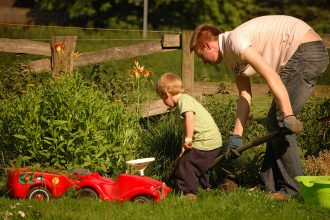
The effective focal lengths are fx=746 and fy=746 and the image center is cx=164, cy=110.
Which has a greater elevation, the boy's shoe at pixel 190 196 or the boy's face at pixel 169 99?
the boy's face at pixel 169 99

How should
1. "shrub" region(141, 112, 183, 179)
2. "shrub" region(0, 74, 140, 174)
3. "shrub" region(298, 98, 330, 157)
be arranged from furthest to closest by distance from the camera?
"shrub" region(298, 98, 330, 157) → "shrub" region(141, 112, 183, 179) → "shrub" region(0, 74, 140, 174)

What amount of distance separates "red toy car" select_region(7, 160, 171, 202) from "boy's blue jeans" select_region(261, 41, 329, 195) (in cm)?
96

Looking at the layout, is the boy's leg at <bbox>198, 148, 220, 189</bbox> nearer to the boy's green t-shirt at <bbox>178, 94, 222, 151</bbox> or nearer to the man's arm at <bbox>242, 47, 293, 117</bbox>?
the boy's green t-shirt at <bbox>178, 94, 222, 151</bbox>

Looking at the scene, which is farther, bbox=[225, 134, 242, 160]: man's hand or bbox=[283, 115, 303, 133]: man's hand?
bbox=[225, 134, 242, 160]: man's hand

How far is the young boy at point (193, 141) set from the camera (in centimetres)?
648

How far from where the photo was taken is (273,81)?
18.7ft

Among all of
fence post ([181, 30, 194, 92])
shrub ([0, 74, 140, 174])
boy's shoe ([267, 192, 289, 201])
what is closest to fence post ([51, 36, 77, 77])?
fence post ([181, 30, 194, 92])

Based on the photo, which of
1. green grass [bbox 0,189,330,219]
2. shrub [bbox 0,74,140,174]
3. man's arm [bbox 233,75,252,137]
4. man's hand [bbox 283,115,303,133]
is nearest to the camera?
green grass [bbox 0,189,330,219]

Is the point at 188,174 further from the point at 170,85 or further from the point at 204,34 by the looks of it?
the point at 204,34

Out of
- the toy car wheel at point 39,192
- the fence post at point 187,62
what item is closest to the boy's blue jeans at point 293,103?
the toy car wheel at point 39,192

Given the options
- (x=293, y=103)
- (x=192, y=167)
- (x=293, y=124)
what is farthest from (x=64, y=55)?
(x=293, y=124)

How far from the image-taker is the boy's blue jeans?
593cm

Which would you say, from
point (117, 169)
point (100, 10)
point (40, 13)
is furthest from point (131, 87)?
point (40, 13)

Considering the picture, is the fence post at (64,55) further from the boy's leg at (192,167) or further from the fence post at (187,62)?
the boy's leg at (192,167)
